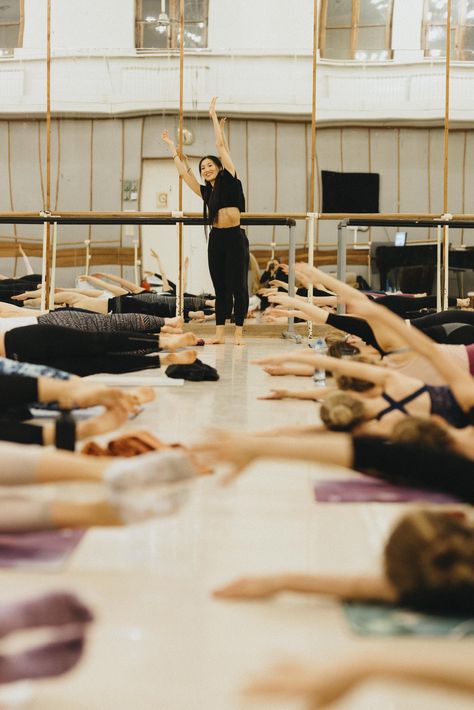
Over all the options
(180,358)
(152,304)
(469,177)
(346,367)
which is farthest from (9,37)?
(346,367)

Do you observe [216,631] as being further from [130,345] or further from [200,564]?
[130,345]

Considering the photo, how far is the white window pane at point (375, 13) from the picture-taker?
7.19 meters

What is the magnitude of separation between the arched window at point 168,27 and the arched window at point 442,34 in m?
1.88

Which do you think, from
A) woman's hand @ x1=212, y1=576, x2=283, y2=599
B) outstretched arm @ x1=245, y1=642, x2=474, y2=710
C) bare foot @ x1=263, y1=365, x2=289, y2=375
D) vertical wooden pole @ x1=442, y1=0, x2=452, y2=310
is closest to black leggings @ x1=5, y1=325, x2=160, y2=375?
bare foot @ x1=263, y1=365, x2=289, y2=375

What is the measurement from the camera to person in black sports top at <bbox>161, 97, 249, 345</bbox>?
5277 mm

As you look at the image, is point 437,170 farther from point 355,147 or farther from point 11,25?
point 11,25

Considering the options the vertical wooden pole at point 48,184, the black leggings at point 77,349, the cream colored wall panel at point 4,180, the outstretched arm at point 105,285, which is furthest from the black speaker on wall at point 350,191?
the black leggings at point 77,349

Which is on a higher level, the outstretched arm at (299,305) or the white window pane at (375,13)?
the white window pane at (375,13)

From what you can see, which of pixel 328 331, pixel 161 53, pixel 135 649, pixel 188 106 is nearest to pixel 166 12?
pixel 161 53

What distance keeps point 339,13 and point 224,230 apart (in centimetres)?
307

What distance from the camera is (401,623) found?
1.27 m

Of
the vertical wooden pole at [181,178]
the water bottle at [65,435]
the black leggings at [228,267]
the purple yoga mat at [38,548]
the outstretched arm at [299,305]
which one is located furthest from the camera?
the vertical wooden pole at [181,178]

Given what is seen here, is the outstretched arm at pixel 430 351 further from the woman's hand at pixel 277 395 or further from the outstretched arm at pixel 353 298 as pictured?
the woman's hand at pixel 277 395

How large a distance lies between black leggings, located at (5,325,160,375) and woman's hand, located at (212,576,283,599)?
1.70 meters
